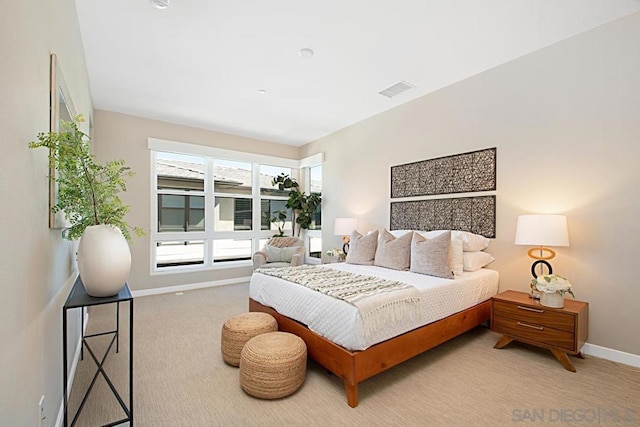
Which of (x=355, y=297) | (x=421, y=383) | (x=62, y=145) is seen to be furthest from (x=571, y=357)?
(x=62, y=145)

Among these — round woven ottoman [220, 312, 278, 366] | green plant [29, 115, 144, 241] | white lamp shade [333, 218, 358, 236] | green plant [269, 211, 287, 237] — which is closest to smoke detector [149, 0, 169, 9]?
green plant [29, 115, 144, 241]

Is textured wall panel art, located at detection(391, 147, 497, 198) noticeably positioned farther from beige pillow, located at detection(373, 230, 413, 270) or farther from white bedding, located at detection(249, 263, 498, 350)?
white bedding, located at detection(249, 263, 498, 350)

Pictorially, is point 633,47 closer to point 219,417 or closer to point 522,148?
point 522,148

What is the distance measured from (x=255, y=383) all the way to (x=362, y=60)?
313 cm

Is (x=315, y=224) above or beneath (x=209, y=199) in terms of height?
beneath

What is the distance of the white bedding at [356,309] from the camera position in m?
2.00

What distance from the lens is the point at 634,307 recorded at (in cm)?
244

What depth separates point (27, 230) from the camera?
1.23m

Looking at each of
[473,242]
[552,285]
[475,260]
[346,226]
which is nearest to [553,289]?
[552,285]

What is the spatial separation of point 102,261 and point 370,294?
1.68 m

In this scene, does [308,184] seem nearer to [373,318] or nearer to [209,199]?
[209,199]

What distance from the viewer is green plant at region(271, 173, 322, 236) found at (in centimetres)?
600

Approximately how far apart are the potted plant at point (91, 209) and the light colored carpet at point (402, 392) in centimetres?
96

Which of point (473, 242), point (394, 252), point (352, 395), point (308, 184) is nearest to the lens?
point (352, 395)
